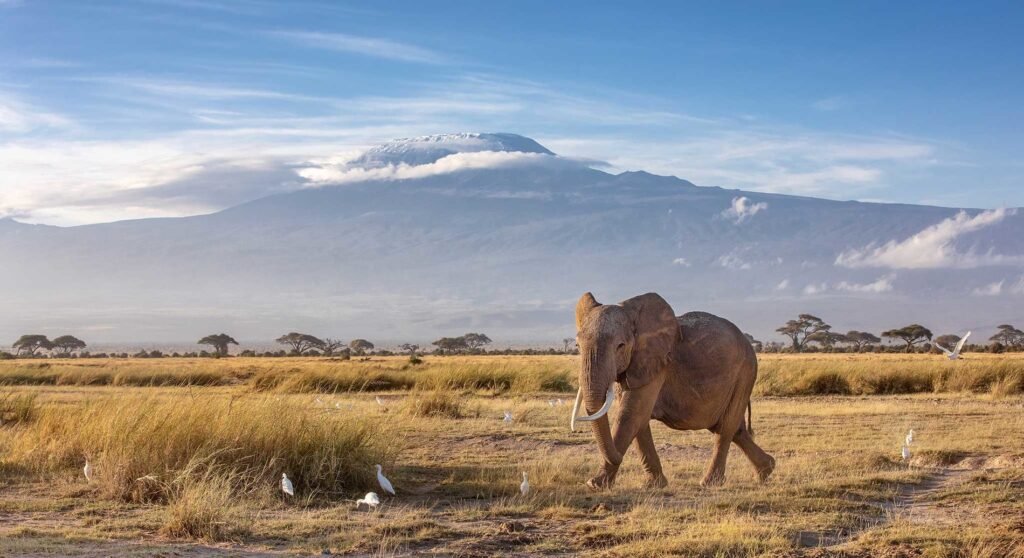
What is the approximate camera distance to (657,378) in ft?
39.7

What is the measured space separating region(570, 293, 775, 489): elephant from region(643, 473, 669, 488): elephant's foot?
11 mm

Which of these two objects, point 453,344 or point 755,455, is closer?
point 755,455

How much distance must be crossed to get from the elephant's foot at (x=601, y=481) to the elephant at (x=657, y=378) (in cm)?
1

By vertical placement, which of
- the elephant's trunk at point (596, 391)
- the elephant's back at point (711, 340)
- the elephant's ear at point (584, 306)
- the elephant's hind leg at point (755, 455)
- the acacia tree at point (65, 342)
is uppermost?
the elephant's ear at point (584, 306)

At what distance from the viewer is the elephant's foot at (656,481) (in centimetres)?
1239

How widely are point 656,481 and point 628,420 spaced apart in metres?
0.95

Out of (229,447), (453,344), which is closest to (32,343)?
(453,344)

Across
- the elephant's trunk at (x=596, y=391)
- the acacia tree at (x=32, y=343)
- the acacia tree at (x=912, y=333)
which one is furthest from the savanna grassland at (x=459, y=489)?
the acacia tree at (x=32, y=343)

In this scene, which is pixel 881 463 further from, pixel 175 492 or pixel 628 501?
pixel 175 492

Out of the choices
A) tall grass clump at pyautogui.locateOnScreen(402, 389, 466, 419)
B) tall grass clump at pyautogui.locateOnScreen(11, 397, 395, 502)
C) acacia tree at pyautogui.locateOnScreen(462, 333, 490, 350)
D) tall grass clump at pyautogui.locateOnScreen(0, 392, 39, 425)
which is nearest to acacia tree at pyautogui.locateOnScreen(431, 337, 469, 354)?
acacia tree at pyautogui.locateOnScreen(462, 333, 490, 350)

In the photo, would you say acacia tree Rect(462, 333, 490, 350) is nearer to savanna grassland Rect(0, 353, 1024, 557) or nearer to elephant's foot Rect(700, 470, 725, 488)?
savanna grassland Rect(0, 353, 1024, 557)

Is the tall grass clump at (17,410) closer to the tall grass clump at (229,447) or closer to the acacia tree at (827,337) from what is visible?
the tall grass clump at (229,447)

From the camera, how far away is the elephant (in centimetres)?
1157

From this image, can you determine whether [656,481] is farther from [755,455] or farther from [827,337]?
[827,337]
